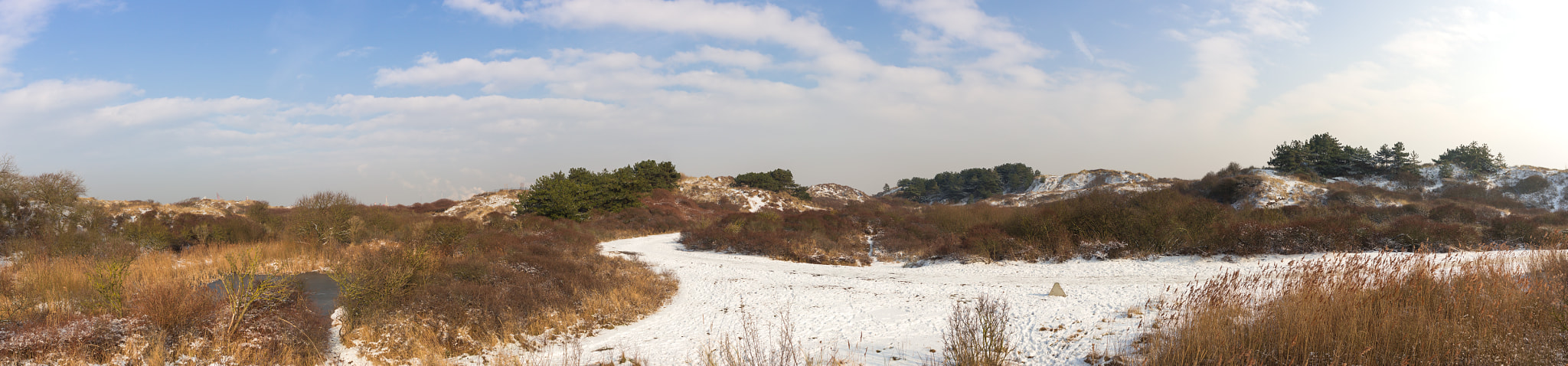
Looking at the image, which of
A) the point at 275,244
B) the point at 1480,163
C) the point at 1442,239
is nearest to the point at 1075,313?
the point at 1442,239

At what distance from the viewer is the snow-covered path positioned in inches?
271

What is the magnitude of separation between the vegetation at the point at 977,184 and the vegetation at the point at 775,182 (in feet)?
51.8


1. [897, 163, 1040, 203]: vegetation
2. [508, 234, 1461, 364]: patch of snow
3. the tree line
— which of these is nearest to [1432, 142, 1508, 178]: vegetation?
the tree line

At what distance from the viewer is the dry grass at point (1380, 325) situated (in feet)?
13.8

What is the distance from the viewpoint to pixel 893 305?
33.7ft

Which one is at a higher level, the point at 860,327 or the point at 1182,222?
the point at 1182,222

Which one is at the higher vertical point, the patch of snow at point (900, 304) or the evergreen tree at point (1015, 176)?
the evergreen tree at point (1015, 176)

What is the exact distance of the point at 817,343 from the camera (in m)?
7.34

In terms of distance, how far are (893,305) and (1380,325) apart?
6437 millimetres

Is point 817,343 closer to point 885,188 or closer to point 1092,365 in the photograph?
point 1092,365

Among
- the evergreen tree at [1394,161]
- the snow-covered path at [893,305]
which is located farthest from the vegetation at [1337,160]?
the snow-covered path at [893,305]

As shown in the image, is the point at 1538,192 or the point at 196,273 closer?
the point at 196,273

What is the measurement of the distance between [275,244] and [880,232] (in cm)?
2186

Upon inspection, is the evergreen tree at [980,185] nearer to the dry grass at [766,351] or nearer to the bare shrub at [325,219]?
the bare shrub at [325,219]
